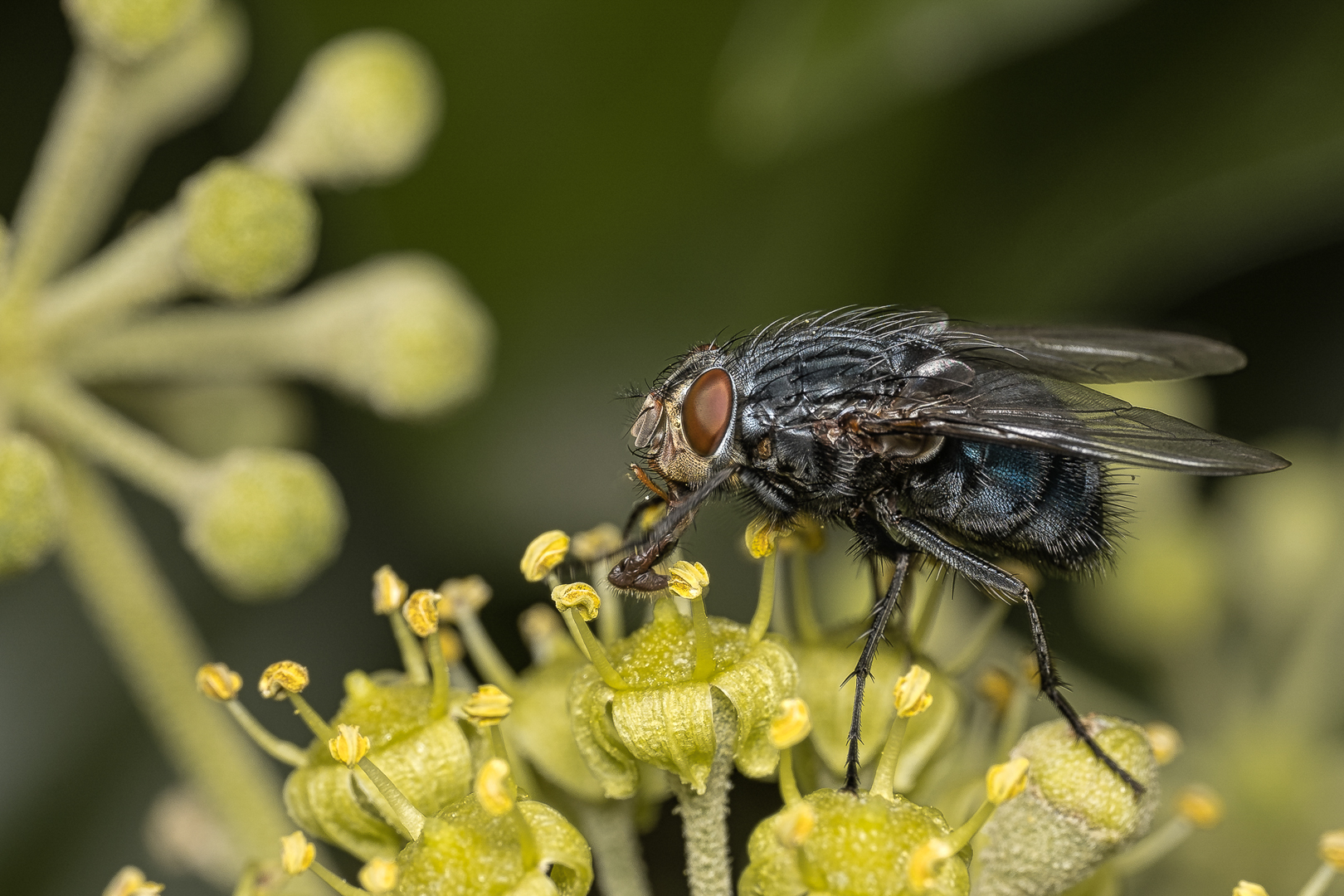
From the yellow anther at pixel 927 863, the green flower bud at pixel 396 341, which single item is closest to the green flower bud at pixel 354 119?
the green flower bud at pixel 396 341

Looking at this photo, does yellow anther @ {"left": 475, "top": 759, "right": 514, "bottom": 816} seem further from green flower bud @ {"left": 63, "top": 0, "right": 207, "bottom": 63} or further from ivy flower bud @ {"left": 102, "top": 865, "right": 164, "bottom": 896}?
green flower bud @ {"left": 63, "top": 0, "right": 207, "bottom": 63}

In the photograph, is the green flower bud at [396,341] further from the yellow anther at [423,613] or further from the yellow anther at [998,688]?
the yellow anther at [998,688]

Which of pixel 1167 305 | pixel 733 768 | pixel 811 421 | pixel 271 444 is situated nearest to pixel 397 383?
pixel 271 444

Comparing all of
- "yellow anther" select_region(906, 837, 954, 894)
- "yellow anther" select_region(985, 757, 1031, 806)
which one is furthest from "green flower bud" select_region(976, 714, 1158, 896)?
"yellow anther" select_region(906, 837, 954, 894)

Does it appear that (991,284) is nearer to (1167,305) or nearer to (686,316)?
(1167,305)

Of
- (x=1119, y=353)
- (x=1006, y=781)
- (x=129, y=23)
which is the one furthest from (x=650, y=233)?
(x=1006, y=781)

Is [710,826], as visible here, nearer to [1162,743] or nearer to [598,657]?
[598,657]
